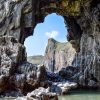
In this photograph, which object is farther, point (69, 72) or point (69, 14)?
point (69, 14)

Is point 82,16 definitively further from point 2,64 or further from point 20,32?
point 2,64

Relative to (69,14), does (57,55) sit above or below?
below

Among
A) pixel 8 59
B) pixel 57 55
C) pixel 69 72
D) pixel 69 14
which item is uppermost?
pixel 69 14

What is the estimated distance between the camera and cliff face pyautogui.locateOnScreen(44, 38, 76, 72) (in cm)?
9956

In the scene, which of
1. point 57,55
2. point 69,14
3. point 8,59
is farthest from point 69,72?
point 57,55

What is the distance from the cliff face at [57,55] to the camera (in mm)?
99562

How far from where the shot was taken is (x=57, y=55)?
10456cm

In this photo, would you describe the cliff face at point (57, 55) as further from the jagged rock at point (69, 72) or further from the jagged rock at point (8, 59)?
the jagged rock at point (8, 59)

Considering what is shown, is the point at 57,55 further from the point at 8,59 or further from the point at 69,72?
the point at 8,59

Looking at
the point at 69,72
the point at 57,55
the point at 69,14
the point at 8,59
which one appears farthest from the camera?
the point at 57,55

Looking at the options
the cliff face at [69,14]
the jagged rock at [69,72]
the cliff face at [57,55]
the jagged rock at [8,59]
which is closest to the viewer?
the jagged rock at [8,59]

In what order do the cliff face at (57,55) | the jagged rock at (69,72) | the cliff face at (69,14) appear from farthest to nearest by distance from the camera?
the cliff face at (57,55)
the jagged rock at (69,72)
the cliff face at (69,14)

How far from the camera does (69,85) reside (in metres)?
32.0

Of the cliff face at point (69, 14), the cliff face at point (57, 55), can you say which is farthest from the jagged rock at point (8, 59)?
the cliff face at point (57, 55)
